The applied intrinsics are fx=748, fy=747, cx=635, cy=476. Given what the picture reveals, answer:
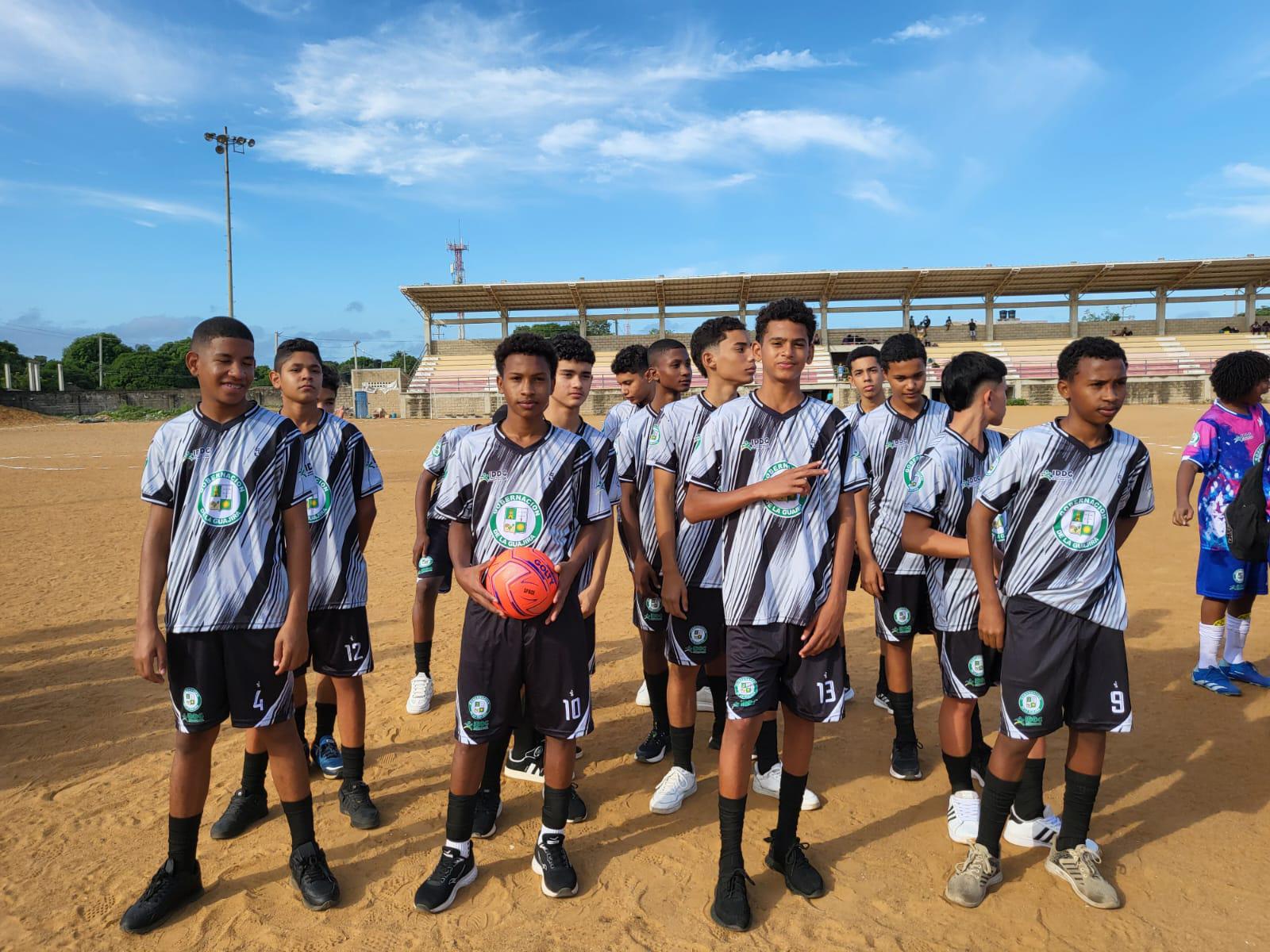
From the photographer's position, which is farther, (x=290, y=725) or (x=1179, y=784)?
(x=1179, y=784)

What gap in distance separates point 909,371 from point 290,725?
3694mm

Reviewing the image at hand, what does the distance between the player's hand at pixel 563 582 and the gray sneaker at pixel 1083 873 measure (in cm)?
240

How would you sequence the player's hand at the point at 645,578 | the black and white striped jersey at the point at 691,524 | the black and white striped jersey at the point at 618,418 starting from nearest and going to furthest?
the black and white striped jersey at the point at 691,524 < the player's hand at the point at 645,578 < the black and white striped jersey at the point at 618,418

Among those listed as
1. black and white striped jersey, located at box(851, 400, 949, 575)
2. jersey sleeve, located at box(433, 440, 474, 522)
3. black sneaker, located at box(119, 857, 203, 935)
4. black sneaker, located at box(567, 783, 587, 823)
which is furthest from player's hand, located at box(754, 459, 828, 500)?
black sneaker, located at box(119, 857, 203, 935)

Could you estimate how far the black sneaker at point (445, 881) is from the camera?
2.99 metres

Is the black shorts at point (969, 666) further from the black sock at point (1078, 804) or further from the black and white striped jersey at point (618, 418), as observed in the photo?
the black and white striped jersey at point (618, 418)

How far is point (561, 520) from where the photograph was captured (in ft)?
10.5

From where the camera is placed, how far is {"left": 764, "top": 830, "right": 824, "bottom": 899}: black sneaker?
3.08 meters

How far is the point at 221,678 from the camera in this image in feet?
9.74

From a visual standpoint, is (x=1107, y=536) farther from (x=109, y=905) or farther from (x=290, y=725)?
(x=109, y=905)

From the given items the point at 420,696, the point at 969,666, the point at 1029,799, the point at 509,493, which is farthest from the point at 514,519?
the point at 1029,799

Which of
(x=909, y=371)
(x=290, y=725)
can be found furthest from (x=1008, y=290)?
(x=290, y=725)

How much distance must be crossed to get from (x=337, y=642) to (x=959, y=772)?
3188 mm

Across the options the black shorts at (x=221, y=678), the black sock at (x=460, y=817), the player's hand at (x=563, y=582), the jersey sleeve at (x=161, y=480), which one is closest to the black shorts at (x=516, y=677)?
the player's hand at (x=563, y=582)
